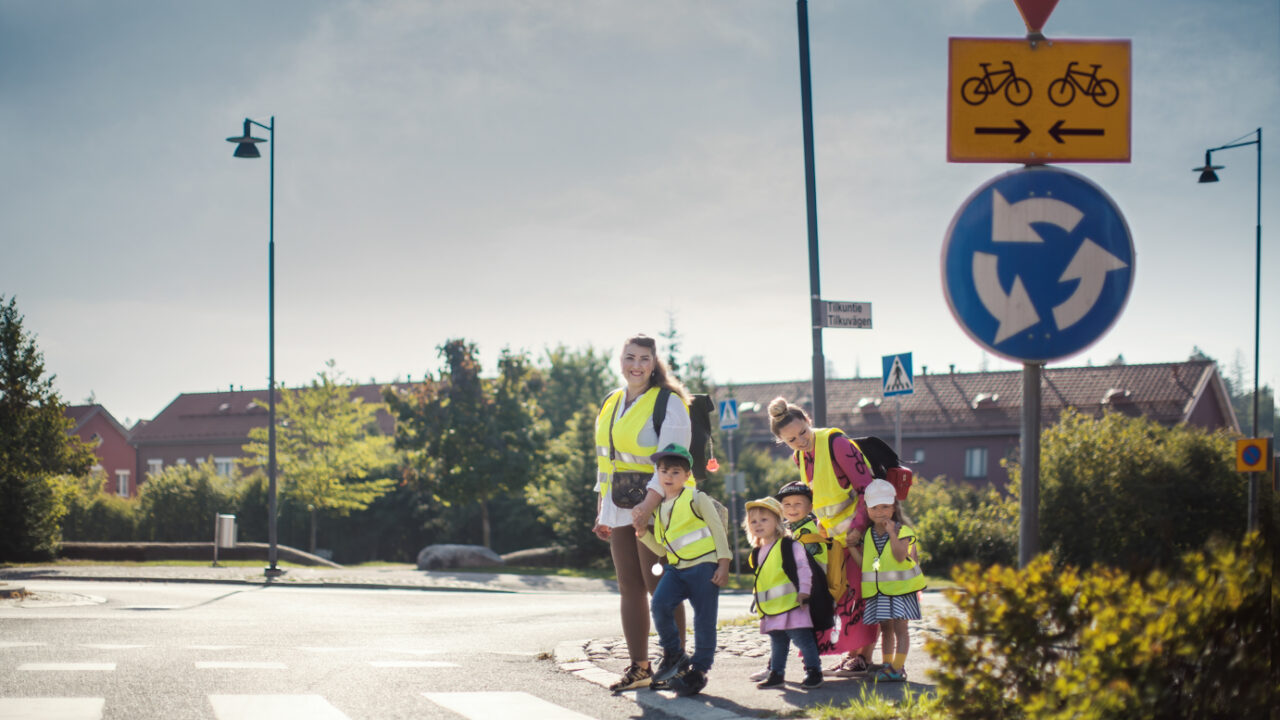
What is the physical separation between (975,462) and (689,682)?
49195 millimetres

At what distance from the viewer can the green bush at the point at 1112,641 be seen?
314cm

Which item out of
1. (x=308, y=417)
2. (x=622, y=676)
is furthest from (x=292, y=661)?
(x=308, y=417)

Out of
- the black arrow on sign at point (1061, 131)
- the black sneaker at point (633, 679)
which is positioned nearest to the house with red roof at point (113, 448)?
the black sneaker at point (633, 679)

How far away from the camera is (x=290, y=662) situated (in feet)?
24.4

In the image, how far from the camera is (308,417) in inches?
1436

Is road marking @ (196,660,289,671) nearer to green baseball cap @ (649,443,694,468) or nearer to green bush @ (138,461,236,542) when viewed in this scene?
green baseball cap @ (649,443,694,468)

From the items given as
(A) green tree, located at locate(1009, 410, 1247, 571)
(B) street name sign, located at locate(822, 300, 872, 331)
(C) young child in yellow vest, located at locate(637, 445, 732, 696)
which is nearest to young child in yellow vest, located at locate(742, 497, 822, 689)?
(C) young child in yellow vest, located at locate(637, 445, 732, 696)

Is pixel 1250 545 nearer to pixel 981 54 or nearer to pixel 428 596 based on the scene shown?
→ pixel 981 54

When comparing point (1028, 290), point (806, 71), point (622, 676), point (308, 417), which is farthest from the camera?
point (308, 417)

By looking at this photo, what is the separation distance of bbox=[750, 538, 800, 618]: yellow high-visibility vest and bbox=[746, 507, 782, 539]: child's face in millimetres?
80

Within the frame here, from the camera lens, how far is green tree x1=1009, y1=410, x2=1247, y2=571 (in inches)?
798

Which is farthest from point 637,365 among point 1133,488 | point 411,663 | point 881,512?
point 1133,488

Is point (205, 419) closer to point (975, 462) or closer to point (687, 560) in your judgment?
point (975, 462)

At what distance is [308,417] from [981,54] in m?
35.1
